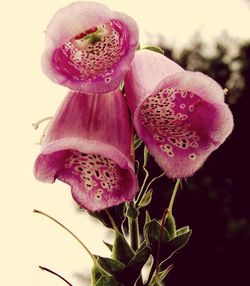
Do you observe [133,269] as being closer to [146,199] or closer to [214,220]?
[146,199]

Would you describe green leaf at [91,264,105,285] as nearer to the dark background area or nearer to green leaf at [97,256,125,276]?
green leaf at [97,256,125,276]

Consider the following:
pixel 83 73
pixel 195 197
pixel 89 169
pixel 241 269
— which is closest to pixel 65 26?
pixel 83 73

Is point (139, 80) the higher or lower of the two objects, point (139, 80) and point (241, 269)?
the higher

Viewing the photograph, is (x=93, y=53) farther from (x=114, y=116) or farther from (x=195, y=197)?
(x=195, y=197)

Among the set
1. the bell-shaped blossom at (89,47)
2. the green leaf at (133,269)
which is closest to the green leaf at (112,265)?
the green leaf at (133,269)

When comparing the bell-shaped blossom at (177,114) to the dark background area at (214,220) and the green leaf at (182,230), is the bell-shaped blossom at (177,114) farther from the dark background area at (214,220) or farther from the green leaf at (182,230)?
the dark background area at (214,220)

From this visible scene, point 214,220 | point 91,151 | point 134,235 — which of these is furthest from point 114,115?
point 214,220

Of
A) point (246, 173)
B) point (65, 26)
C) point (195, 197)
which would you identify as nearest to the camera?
point (65, 26)
